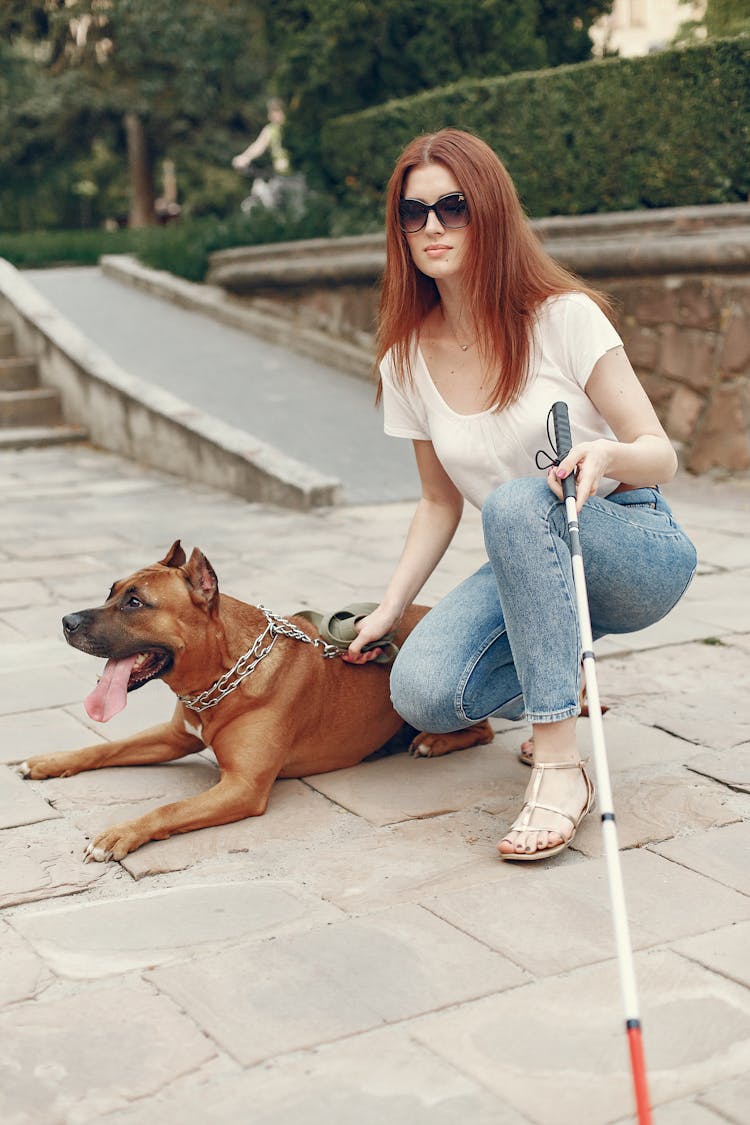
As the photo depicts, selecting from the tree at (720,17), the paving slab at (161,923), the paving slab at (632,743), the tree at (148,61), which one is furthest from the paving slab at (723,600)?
the tree at (148,61)

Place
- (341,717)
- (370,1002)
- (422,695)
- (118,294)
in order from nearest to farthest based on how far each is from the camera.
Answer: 1. (370,1002)
2. (422,695)
3. (341,717)
4. (118,294)

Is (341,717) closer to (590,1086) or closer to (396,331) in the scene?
(396,331)

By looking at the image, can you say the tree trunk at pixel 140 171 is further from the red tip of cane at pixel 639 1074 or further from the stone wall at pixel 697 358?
the red tip of cane at pixel 639 1074

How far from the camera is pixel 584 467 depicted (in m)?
3.17

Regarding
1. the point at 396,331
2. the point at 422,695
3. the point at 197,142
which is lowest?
the point at 422,695

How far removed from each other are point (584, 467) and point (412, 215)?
88 cm

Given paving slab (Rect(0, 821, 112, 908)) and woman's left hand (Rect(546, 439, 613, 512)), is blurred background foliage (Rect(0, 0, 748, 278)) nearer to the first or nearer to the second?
woman's left hand (Rect(546, 439, 613, 512))

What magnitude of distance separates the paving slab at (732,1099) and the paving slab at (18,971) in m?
1.32

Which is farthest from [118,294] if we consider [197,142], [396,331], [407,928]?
[197,142]

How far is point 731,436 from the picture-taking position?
8570 millimetres

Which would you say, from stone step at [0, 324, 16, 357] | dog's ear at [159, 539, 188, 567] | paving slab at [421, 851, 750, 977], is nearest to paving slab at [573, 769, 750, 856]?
paving slab at [421, 851, 750, 977]

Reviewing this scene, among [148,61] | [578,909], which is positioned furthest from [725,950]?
[148,61]

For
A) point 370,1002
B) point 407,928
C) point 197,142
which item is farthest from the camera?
point 197,142

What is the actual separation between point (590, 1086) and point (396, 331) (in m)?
2.20
